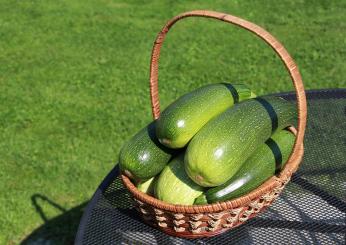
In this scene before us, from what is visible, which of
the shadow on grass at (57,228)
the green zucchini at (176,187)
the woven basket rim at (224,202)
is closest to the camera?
the woven basket rim at (224,202)

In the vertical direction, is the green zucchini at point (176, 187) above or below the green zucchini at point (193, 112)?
below

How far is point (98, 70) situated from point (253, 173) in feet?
11.3

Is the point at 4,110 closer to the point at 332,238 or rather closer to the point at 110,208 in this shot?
the point at 110,208

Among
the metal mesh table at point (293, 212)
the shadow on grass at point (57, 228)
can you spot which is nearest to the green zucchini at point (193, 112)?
the metal mesh table at point (293, 212)

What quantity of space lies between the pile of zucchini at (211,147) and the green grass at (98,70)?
4.97 ft

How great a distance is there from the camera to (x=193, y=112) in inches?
70.5

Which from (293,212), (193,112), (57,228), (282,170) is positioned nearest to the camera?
(282,170)

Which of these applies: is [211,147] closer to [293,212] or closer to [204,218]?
[204,218]

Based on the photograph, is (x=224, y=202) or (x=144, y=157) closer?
(x=224, y=202)

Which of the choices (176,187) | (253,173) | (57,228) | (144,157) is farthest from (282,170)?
(57,228)

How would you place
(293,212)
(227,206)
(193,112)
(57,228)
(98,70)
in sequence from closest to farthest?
(227,206), (193,112), (293,212), (57,228), (98,70)

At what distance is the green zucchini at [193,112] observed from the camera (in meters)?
1.74

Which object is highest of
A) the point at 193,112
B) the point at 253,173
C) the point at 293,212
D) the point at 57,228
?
the point at 193,112

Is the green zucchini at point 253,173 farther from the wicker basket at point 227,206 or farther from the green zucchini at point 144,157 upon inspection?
the green zucchini at point 144,157
